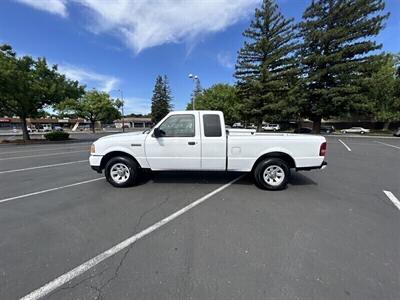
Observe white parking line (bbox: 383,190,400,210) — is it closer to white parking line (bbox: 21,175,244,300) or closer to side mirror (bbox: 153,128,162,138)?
white parking line (bbox: 21,175,244,300)

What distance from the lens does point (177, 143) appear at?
5.28m

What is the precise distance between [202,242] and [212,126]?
2961 mm

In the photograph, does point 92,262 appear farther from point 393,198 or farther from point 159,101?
point 159,101

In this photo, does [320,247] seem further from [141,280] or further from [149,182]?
[149,182]

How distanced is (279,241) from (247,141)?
260 centimetres

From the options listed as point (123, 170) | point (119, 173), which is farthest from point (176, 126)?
point (119, 173)

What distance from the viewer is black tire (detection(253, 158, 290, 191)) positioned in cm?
516

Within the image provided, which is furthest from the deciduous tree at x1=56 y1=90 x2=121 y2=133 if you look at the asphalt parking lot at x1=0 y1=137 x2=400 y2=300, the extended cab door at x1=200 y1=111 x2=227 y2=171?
the extended cab door at x1=200 y1=111 x2=227 y2=171

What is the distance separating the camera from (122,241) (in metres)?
3.10

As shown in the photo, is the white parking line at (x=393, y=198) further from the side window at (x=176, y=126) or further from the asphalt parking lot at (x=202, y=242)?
the side window at (x=176, y=126)

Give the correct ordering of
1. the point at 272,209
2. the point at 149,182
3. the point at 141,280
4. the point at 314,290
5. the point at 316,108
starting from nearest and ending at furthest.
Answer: the point at 314,290
the point at 141,280
the point at 272,209
the point at 149,182
the point at 316,108

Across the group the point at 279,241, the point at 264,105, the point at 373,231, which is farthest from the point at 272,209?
the point at 264,105

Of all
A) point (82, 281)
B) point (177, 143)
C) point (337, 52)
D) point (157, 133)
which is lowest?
point (82, 281)

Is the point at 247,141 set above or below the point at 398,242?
above
